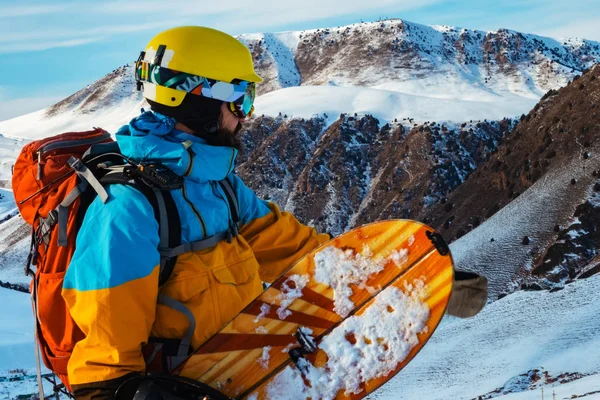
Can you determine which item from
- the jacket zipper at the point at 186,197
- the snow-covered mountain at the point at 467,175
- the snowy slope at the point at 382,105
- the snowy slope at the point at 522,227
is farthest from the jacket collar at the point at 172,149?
the snowy slope at the point at 382,105

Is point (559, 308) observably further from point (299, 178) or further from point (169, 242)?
point (299, 178)

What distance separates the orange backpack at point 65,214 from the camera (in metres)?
3.29

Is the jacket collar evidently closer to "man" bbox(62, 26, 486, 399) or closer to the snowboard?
"man" bbox(62, 26, 486, 399)

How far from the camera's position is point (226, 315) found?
367cm

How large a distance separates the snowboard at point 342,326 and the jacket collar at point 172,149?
2.75 ft

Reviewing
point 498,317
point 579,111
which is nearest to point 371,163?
point 579,111

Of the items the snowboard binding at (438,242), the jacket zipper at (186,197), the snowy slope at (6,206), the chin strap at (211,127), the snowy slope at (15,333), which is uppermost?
the chin strap at (211,127)

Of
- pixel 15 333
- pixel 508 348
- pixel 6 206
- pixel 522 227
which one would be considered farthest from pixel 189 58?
pixel 6 206

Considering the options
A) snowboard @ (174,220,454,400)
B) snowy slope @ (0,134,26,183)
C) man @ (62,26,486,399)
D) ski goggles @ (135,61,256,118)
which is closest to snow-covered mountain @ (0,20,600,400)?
snowy slope @ (0,134,26,183)

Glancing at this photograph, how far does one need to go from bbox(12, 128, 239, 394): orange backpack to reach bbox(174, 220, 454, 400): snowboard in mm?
403

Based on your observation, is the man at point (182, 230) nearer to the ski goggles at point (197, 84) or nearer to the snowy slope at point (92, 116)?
the ski goggles at point (197, 84)

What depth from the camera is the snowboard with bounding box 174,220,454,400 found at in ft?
12.1

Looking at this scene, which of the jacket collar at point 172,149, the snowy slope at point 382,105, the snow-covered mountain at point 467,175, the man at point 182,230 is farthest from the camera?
the snowy slope at point 382,105

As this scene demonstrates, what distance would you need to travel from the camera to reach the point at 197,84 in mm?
3752
